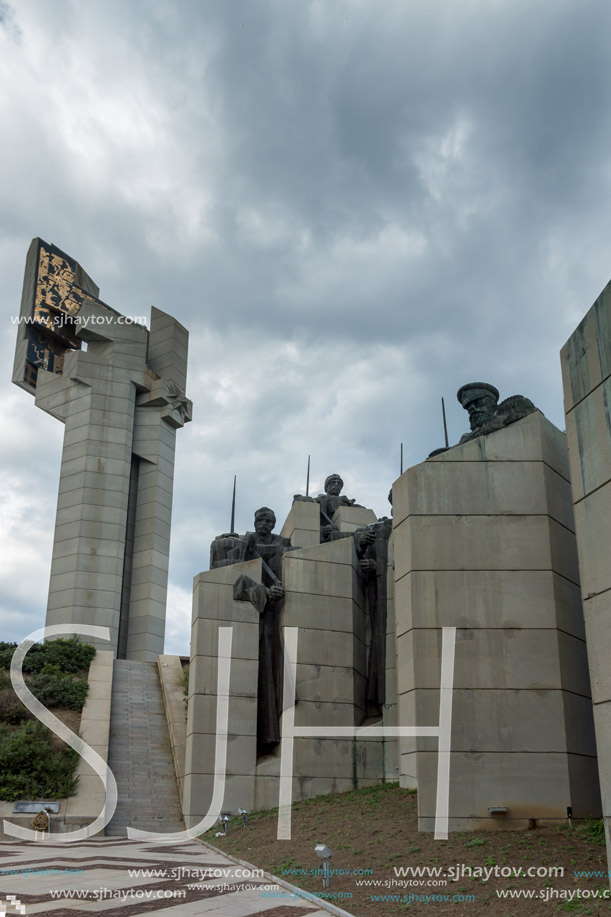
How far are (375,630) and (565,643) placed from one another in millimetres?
6993

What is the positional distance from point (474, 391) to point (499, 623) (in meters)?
4.09

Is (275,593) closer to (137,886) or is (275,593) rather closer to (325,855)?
(137,886)

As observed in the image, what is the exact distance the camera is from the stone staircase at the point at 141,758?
53.3ft

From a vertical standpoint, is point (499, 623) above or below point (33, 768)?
above

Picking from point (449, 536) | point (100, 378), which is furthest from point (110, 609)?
point (449, 536)

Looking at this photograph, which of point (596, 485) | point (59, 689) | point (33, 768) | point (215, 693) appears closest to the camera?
point (596, 485)

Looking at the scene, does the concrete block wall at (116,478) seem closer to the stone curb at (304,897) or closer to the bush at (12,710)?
the bush at (12,710)

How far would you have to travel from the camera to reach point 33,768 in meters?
16.8

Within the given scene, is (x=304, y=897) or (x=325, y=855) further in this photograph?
(x=325, y=855)

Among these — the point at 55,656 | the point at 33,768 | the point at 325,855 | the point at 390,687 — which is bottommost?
the point at 325,855

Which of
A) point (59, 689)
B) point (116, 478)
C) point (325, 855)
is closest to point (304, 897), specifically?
point (325, 855)

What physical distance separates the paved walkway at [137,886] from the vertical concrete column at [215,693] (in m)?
2.78

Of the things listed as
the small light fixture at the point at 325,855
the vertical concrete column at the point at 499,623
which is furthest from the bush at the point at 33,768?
the small light fixture at the point at 325,855

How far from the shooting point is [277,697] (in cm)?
1639
